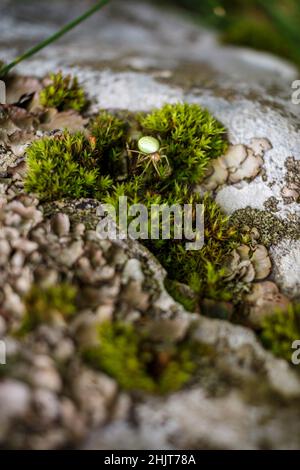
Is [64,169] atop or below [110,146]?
below

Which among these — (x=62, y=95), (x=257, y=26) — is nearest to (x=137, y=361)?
(x=62, y=95)

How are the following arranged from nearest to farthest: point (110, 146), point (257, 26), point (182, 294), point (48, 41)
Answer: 1. point (182, 294)
2. point (110, 146)
3. point (48, 41)
4. point (257, 26)

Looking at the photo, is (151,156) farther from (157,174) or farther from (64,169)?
(64,169)

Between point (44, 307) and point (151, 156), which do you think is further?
point (151, 156)

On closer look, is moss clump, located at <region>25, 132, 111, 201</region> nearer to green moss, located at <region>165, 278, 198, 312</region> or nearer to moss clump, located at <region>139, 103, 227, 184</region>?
moss clump, located at <region>139, 103, 227, 184</region>

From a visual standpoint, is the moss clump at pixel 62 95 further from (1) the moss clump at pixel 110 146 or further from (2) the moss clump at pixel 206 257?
(2) the moss clump at pixel 206 257

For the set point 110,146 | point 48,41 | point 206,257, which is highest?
point 48,41

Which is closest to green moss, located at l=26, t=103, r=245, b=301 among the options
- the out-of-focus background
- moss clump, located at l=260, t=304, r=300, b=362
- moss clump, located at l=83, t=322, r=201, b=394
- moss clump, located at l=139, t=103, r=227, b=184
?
moss clump, located at l=139, t=103, r=227, b=184
